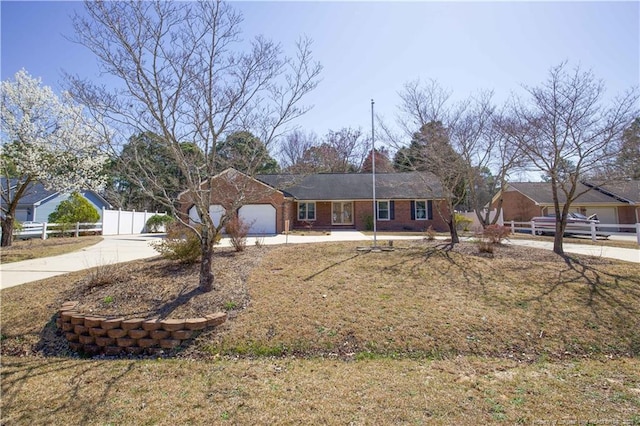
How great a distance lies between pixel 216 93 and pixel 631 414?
703 cm

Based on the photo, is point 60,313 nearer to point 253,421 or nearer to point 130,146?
point 130,146

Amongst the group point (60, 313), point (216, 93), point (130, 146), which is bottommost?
point (60, 313)

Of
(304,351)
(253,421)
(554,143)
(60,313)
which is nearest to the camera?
(253,421)

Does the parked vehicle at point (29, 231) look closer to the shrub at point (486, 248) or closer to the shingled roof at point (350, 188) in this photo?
the shingled roof at point (350, 188)

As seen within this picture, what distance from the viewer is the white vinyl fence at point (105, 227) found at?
57.2 feet

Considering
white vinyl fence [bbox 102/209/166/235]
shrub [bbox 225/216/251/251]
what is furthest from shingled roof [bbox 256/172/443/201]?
shrub [bbox 225/216/251/251]

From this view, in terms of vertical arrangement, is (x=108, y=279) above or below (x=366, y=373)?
above

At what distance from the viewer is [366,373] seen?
368 centimetres

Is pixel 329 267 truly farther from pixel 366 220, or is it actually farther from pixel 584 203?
pixel 584 203

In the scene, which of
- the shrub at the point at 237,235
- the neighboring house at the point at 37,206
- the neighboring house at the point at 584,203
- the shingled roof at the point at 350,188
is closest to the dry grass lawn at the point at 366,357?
the shrub at the point at 237,235

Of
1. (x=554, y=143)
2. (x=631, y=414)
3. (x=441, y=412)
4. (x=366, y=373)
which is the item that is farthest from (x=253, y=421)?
(x=554, y=143)

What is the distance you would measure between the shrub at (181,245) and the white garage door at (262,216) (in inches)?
517

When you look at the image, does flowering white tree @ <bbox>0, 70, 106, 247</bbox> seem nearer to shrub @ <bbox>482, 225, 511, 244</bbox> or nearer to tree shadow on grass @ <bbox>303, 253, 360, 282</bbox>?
tree shadow on grass @ <bbox>303, 253, 360, 282</bbox>

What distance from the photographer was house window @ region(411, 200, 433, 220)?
23547 mm
